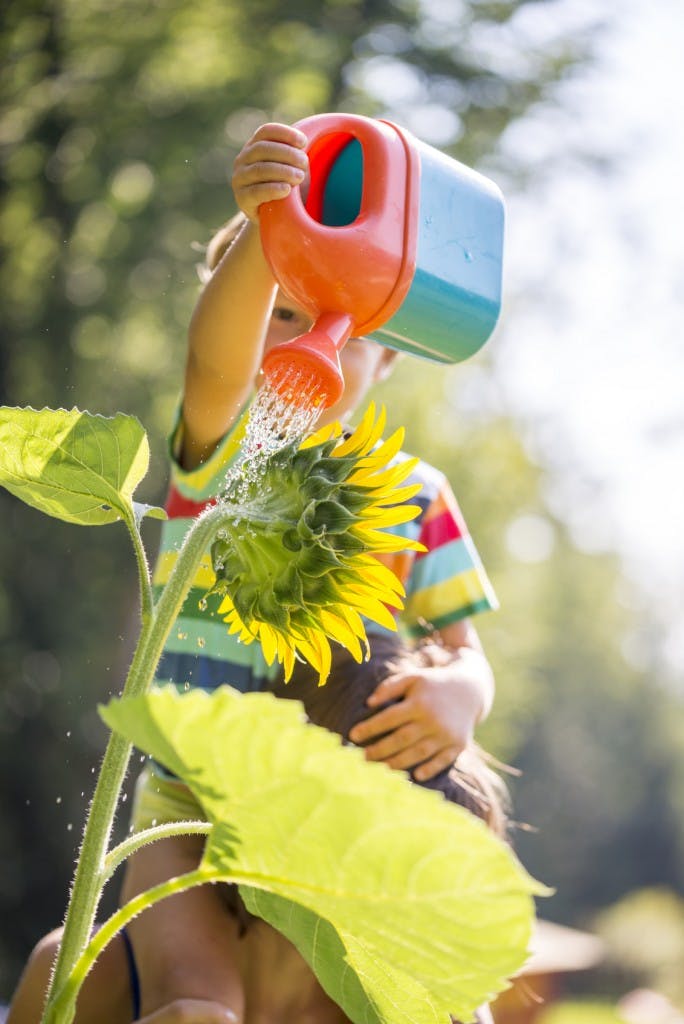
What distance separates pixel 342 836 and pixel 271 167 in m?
0.34

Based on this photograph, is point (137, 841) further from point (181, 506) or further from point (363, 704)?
point (181, 506)

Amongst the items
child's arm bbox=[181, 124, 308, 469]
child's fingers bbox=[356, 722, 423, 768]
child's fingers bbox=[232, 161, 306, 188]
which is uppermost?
child's fingers bbox=[232, 161, 306, 188]

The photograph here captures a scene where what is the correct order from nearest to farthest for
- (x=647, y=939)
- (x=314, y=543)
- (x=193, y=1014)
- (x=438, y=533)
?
(x=314, y=543) < (x=193, y=1014) < (x=438, y=533) < (x=647, y=939)

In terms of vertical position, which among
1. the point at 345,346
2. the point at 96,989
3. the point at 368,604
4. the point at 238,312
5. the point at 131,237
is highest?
the point at 368,604

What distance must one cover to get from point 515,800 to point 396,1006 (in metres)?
8.97

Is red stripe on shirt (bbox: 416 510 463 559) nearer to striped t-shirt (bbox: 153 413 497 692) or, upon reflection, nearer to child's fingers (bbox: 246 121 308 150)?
striped t-shirt (bbox: 153 413 497 692)

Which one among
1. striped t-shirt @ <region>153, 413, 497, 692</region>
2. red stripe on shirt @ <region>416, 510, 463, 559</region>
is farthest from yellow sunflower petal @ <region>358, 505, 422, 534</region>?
red stripe on shirt @ <region>416, 510, 463, 559</region>

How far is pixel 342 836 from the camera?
0.29 metres

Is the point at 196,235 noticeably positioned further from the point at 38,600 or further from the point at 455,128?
the point at 38,600

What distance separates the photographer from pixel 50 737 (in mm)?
4629

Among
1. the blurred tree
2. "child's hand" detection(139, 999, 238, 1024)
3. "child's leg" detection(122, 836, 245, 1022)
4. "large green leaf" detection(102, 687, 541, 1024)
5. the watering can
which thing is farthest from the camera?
the blurred tree

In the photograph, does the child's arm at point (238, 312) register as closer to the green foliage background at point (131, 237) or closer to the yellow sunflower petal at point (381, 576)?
the yellow sunflower petal at point (381, 576)

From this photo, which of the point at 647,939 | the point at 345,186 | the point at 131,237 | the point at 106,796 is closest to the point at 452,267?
the point at 345,186

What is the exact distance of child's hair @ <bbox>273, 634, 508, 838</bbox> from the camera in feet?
2.69
